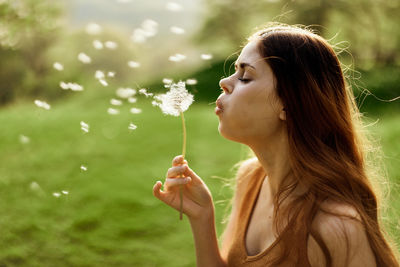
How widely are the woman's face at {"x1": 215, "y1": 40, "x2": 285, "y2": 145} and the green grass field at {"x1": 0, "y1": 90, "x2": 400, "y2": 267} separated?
1242 mm

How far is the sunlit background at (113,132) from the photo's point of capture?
461 centimetres

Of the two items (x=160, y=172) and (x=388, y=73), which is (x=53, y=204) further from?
(x=388, y=73)

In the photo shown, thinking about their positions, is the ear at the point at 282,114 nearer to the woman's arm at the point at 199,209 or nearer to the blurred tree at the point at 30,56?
the woman's arm at the point at 199,209

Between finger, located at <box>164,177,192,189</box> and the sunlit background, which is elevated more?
the sunlit background

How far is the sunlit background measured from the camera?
461cm

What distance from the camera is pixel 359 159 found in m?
2.24

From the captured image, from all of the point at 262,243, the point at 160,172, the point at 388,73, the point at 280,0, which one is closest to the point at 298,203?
the point at 262,243

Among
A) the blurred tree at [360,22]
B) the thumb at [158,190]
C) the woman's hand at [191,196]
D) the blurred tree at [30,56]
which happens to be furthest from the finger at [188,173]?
the blurred tree at [360,22]

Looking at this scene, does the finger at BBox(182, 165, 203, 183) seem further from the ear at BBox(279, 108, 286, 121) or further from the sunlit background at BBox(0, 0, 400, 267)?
the ear at BBox(279, 108, 286, 121)

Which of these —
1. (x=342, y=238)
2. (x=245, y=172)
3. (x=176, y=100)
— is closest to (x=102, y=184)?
(x=245, y=172)

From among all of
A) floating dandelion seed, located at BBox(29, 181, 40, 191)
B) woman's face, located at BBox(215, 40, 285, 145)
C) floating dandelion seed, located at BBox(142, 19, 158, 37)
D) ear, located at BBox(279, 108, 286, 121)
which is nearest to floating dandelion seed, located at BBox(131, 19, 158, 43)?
floating dandelion seed, located at BBox(142, 19, 158, 37)

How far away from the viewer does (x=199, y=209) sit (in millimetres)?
2525

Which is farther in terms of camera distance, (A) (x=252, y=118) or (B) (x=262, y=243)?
(B) (x=262, y=243)

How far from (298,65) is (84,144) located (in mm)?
6560
